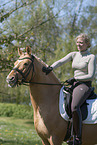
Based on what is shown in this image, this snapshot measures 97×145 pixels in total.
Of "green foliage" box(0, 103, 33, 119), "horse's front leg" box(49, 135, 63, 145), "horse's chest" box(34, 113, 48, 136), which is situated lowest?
"green foliage" box(0, 103, 33, 119)

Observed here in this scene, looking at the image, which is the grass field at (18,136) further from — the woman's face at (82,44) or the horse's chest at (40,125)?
the woman's face at (82,44)

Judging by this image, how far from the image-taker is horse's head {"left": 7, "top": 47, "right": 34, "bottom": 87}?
375cm

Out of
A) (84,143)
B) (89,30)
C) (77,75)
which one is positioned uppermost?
(89,30)

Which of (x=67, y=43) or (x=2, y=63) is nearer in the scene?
(x=2, y=63)

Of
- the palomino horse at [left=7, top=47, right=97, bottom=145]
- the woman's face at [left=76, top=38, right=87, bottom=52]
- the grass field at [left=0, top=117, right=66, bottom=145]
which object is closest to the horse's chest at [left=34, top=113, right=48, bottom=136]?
the palomino horse at [left=7, top=47, right=97, bottom=145]

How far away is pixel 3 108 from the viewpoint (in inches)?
976

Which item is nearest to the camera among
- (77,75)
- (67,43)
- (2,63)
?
(77,75)

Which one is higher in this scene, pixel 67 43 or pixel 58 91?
pixel 67 43

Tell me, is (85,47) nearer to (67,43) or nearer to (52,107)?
(52,107)

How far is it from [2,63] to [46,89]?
4.48 metres

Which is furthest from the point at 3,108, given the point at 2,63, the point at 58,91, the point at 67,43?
the point at 58,91

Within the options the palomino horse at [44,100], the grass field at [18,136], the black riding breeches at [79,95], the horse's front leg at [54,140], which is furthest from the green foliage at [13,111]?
the black riding breeches at [79,95]

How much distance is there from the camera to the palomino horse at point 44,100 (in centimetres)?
384

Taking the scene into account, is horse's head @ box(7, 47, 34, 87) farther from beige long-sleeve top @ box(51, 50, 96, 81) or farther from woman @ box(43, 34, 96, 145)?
beige long-sleeve top @ box(51, 50, 96, 81)
